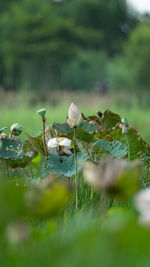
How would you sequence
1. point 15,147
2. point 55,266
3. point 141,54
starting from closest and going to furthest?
point 55,266 → point 15,147 → point 141,54

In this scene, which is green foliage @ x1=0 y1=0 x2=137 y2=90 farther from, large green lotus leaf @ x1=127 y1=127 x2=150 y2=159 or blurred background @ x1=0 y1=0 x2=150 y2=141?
large green lotus leaf @ x1=127 y1=127 x2=150 y2=159

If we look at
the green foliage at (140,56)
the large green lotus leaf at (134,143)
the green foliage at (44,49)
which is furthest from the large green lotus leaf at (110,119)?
the green foliage at (44,49)

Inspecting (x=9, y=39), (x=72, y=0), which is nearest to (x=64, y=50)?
(x=9, y=39)

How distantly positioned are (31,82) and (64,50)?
2.15 m

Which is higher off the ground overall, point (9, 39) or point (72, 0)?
point (72, 0)

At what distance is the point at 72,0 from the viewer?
22.6 m

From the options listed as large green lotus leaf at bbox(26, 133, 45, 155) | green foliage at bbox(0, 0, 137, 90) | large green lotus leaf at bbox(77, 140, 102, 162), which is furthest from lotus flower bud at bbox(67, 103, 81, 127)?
green foliage at bbox(0, 0, 137, 90)

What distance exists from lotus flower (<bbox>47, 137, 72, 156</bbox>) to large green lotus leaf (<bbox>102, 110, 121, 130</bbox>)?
17cm

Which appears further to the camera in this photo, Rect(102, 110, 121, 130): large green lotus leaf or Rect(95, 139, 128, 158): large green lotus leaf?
Rect(102, 110, 121, 130): large green lotus leaf

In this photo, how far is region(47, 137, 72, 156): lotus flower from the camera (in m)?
0.77

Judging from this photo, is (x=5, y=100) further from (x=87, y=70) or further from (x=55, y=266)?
(x=87, y=70)

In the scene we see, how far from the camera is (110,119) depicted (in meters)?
0.97

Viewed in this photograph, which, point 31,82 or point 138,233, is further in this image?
point 31,82

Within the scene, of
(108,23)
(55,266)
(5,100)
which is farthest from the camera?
(108,23)
